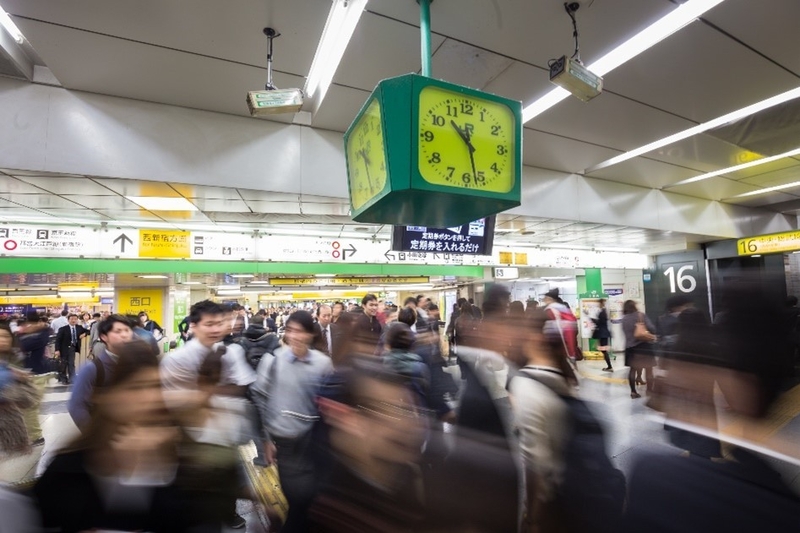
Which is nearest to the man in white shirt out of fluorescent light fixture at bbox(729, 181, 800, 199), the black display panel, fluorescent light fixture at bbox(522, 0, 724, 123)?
the black display panel

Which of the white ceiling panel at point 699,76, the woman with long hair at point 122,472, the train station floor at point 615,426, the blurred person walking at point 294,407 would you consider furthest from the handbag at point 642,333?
the woman with long hair at point 122,472

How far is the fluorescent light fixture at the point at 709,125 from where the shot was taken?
3514mm

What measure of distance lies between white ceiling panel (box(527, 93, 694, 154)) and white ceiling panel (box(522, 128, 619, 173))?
0.12 meters

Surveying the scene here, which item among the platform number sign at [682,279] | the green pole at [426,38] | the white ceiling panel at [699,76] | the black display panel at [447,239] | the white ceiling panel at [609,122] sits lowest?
the platform number sign at [682,279]

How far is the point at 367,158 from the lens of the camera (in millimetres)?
2141

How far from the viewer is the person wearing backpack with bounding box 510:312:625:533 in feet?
5.04

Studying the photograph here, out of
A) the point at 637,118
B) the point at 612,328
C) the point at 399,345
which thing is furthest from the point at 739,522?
the point at 612,328

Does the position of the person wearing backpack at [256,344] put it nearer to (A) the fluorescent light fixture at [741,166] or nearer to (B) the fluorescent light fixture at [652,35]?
(B) the fluorescent light fixture at [652,35]

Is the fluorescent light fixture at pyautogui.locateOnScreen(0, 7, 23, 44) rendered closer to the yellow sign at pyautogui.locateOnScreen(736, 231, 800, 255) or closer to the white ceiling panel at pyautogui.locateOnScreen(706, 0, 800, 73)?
the white ceiling panel at pyautogui.locateOnScreen(706, 0, 800, 73)

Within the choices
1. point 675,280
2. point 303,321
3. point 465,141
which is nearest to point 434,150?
point 465,141

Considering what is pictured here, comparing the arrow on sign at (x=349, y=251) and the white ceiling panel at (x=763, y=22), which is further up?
the white ceiling panel at (x=763, y=22)

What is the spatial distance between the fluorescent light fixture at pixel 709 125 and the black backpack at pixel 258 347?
14.6 feet

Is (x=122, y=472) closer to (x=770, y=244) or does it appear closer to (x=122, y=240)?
(x=122, y=240)

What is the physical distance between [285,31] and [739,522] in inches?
122
